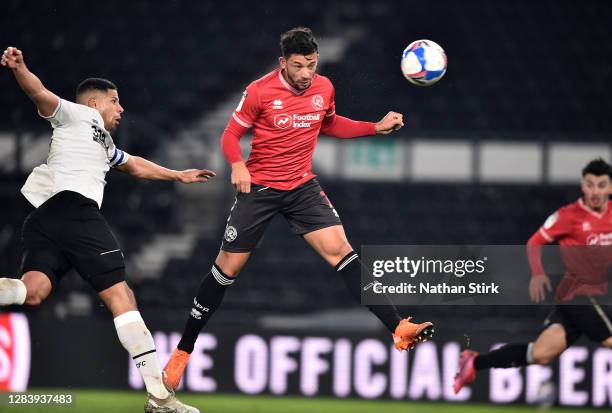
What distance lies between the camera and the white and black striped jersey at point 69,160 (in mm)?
5984

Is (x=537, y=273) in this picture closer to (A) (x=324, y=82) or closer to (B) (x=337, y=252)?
(B) (x=337, y=252)

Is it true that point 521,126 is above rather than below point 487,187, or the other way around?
above

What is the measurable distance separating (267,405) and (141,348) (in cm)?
300

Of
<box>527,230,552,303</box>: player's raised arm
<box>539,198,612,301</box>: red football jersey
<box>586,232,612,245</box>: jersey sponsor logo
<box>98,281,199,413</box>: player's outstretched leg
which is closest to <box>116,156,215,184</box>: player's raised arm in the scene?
<box>98,281,199,413</box>: player's outstretched leg

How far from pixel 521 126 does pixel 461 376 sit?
5886 mm

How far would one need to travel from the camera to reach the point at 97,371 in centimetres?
930

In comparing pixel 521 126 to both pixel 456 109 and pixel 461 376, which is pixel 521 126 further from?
pixel 461 376

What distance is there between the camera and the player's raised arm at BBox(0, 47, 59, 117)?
18.3 ft

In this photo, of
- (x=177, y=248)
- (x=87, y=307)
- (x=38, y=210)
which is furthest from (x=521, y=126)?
(x=38, y=210)

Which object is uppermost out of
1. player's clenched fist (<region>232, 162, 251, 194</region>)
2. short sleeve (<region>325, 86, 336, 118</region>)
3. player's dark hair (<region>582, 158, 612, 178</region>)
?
short sleeve (<region>325, 86, 336, 118</region>)

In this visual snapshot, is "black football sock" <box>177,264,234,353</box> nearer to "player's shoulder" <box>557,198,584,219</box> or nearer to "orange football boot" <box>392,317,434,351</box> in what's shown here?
"orange football boot" <box>392,317,434,351</box>

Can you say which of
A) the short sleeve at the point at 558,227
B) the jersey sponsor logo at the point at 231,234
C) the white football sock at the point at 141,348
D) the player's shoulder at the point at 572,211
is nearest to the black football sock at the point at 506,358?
the short sleeve at the point at 558,227

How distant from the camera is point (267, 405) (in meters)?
8.77

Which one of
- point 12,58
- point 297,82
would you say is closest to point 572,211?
point 297,82
